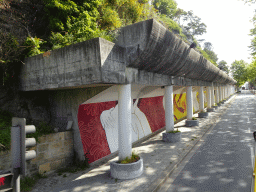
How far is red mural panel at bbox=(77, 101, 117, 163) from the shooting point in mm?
8883

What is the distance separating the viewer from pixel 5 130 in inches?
288

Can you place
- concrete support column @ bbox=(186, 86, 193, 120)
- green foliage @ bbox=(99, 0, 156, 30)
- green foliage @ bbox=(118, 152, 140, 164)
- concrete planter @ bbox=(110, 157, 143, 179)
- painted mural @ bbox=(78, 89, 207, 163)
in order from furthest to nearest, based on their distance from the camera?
concrete support column @ bbox=(186, 86, 193, 120) → green foliage @ bbox=(99, 0, 156, 30) → painted mural @ bbox=(78, 89, 207, 163) → green foliage @ bbox=(118, 152, 140, 164) → concrete planter @ bbox=(110, 157, 143, 179)

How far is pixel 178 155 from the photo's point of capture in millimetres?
9156

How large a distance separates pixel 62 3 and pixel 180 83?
940cm

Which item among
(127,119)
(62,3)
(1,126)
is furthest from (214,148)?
(62,3)

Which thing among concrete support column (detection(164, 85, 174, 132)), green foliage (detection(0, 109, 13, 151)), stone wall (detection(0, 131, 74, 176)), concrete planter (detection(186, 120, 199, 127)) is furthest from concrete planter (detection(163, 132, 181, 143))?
green foliage (detection(0, 109, 13, 151))

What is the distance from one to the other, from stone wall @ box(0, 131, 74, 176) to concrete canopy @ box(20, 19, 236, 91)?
246 centimetres

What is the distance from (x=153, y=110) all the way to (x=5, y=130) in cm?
1096

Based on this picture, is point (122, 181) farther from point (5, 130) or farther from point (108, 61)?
point (5, 130)

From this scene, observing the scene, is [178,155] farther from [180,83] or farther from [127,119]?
[180,83]

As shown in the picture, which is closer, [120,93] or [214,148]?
[120,93]

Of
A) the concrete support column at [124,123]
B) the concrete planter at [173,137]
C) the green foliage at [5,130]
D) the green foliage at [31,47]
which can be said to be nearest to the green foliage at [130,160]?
the concrete support column at [124,123]

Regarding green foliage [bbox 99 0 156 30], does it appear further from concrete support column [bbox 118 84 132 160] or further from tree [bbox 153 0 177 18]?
tree [bbox 153 0 177 18]

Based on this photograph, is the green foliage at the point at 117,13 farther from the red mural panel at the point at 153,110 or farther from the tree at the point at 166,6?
the tree at the point at 166,6
